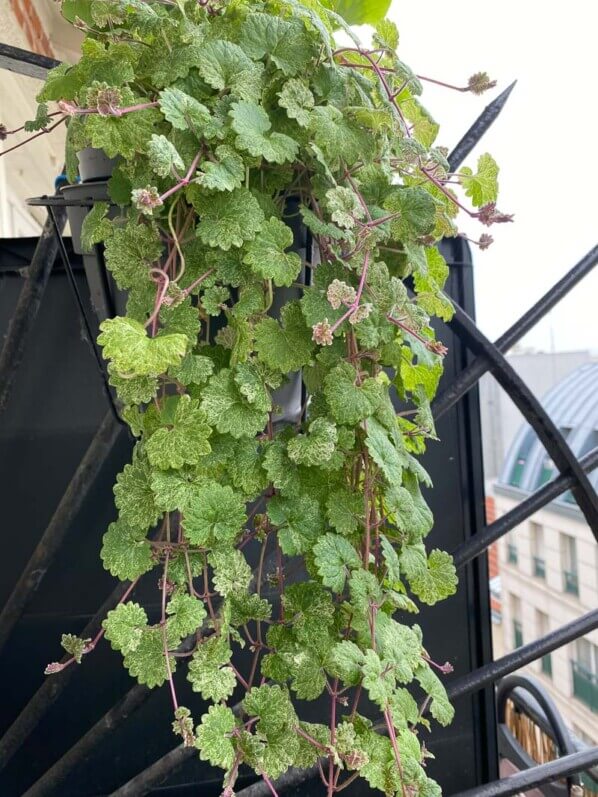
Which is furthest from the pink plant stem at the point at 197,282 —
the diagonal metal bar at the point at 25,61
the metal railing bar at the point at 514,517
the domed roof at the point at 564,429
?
the domed roof at the point at 564,429

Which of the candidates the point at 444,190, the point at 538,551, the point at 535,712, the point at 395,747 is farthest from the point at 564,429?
the point at 395,747

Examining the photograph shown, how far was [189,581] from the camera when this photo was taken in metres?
0.47

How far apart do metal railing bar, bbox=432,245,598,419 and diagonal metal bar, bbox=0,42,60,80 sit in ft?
2.28

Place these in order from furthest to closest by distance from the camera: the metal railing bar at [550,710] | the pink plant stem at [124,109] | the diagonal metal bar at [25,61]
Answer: the metal railing bar at [550,710] < the diagonal metal bar at [25,61] < the pink plant stem at [124,109]

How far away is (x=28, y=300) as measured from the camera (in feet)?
2.58

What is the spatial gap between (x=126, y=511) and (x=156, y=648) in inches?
4.3

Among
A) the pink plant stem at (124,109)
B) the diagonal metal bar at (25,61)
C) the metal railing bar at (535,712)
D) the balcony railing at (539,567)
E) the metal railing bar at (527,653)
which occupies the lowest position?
the balcony railing at (539,567)

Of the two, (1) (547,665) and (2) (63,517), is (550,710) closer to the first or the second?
(2) (63,517)

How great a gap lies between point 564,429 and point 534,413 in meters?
0.51

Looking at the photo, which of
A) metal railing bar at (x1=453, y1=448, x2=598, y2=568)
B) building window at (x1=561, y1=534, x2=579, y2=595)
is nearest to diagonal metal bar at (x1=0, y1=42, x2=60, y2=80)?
metal railing bar at (x1=453, y1=448, x2=598, y2=568)

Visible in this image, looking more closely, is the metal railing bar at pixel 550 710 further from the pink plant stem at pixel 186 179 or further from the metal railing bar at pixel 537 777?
the pink plant stem at pixel 186 179

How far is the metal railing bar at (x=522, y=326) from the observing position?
0.89 meters

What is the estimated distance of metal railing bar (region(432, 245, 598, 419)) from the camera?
2.92ft

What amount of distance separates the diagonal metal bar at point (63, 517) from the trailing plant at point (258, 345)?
229 millimetres
